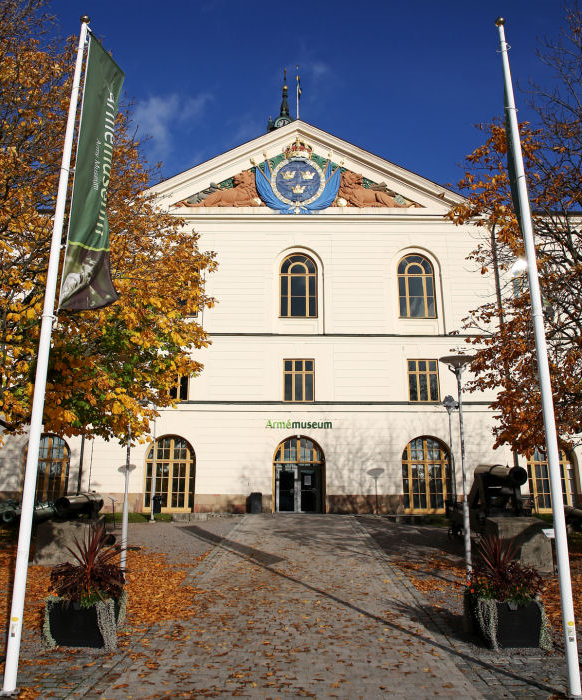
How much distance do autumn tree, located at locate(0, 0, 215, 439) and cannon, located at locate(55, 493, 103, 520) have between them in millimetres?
3088

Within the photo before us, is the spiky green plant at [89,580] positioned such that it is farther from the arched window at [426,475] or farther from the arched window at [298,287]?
the arched window at [298,287]

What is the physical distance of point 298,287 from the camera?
2858cm

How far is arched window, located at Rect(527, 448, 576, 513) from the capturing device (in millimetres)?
26281

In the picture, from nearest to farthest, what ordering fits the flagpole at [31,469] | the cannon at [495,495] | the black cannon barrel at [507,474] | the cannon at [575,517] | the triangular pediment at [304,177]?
the flagpole at [31,469]
the black cannon barrel at [507,474]
the cannon at [495,495]
the cannon at [575,517]
the triangular pediment at [304,177]

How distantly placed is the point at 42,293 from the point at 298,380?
17.4 metres

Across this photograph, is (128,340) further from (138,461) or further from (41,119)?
(138,461)

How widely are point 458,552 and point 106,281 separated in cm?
1192

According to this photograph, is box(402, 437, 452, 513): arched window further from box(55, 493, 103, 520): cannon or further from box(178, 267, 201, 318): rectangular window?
box(178, 267, 201, 318): rectangular window

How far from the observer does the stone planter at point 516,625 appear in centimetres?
755

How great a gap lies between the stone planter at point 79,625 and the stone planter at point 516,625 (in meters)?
5.00

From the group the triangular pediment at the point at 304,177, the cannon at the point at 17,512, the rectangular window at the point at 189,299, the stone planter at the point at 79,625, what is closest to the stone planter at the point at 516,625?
the stone planter at the point at 79,625

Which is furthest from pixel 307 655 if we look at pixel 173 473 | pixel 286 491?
pixel 173 473

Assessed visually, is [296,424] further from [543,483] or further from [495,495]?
[495,495]

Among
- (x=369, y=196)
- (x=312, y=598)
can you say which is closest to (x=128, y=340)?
(x=312, y=598)
